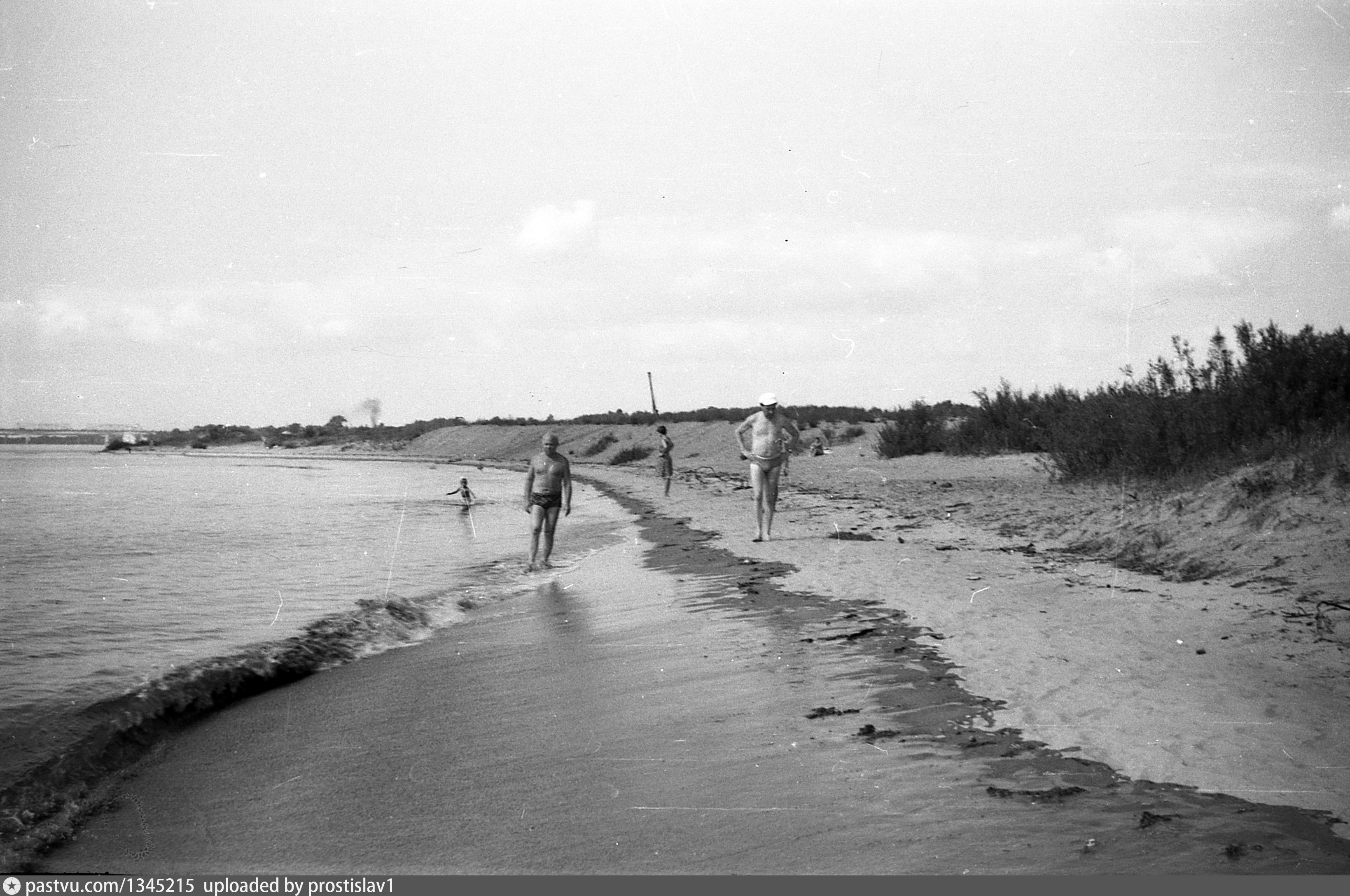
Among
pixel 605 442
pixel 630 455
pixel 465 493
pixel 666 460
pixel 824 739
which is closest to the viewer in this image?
pixel 824 739

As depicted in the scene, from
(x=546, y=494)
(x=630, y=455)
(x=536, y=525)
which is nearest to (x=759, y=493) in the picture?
(x=546, y=494)

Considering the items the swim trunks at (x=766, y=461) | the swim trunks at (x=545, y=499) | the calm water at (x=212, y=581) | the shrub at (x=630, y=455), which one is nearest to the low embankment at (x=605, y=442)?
the shrub at (x=630, y=455)

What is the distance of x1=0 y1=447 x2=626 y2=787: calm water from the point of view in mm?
6855

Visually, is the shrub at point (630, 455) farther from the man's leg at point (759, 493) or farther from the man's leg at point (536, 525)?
the man's leg at point (759, 493)

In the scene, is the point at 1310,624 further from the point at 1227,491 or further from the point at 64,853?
the point at 64,853

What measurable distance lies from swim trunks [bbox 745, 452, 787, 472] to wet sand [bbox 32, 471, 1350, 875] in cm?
548

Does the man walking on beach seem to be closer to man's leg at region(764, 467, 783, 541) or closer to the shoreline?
man's leg at region(764, 467, 783, 541)

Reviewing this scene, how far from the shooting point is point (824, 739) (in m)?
4.71

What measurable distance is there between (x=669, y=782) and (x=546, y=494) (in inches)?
360

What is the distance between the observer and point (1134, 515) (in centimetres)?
1145

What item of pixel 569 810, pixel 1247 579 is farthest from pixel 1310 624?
pixel 569 810

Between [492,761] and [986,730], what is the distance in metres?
2.35

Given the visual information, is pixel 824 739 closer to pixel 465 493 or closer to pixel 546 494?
pixel 546 494

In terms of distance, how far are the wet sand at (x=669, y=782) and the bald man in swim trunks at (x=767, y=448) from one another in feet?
18.0
